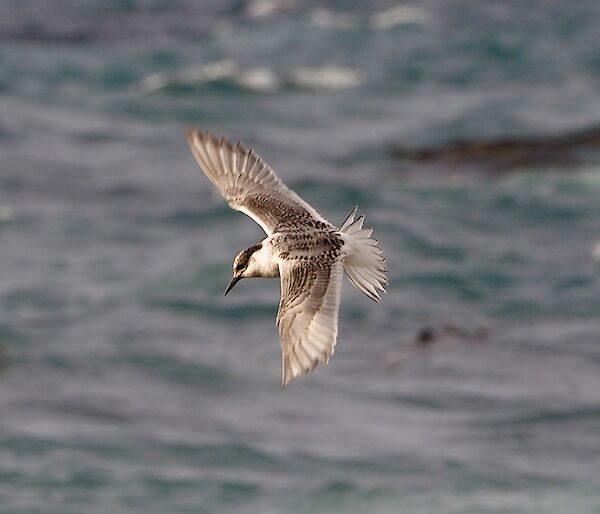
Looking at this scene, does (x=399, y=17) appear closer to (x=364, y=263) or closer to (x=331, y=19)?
(x=331, y=19)

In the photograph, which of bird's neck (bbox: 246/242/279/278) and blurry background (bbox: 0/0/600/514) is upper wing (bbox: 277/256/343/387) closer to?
bird's neck (bbox: 246/242/279/278)

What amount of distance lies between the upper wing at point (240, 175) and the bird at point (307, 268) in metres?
0.04

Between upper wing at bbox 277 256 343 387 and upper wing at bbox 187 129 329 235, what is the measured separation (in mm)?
904

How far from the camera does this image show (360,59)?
3381cm

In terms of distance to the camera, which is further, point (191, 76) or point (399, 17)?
point (399, 17)

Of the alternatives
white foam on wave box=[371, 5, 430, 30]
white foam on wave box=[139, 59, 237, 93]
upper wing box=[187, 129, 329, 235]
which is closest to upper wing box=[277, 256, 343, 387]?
upper wing box=[187, 129, 329, 235]

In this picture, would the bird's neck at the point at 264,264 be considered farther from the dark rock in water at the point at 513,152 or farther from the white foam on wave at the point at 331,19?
the white foam on wave at the point at 331,19

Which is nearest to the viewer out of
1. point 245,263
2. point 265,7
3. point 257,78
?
point 245,263

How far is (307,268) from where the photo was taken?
7.61m

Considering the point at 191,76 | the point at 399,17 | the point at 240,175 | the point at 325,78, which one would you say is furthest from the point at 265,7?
the point at 240,175

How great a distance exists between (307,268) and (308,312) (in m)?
0.28

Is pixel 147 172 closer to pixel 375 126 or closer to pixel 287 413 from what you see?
pixel 375 126

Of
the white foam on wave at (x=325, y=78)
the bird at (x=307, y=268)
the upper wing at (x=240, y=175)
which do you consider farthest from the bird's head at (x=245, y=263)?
the white foam on wave at (x=325, y=78)

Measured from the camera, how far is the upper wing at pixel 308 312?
7152mm
